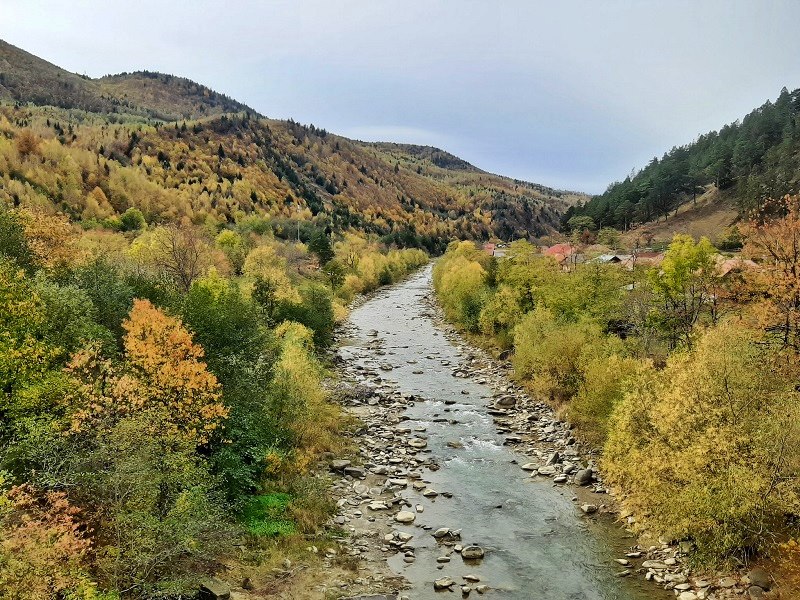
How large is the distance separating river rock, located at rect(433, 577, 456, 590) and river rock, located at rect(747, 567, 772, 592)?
9302 millimetres

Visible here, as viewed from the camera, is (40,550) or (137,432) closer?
(40,550)

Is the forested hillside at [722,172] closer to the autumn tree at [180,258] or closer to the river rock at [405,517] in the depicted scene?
the autumn tree at [180,258]

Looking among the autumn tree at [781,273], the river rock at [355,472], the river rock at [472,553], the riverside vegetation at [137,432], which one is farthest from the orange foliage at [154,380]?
the autumn tree at [781,273]

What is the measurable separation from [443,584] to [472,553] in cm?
220

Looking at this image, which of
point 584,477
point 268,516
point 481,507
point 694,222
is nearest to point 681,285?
point 584,477

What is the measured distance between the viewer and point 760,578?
15758 mm

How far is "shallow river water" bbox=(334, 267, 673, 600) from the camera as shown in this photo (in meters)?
17.5

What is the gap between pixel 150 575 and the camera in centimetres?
1406

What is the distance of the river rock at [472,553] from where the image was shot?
1910cm

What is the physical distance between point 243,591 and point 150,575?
3183 mm

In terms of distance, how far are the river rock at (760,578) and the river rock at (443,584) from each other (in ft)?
30.5

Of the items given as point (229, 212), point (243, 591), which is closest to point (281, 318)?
point (243, 591)

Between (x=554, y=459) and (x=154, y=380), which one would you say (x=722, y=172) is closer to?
(x=554, y=459)

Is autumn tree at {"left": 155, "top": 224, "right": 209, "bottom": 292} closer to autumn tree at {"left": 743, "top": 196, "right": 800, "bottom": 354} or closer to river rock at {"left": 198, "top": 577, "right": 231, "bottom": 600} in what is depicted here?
river rock at {"left": 198, "top": 577, "right": 231, "bottom": 600}
